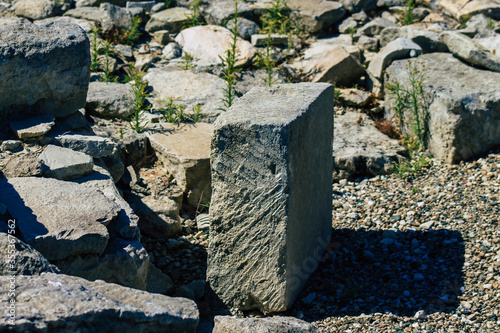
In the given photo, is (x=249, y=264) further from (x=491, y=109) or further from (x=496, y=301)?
(x=491, y=109)

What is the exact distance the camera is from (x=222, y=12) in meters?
8.35

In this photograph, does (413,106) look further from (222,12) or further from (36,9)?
(36,9)

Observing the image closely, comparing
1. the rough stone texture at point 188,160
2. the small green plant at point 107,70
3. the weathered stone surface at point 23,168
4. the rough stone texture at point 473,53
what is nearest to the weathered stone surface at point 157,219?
the rough stone texture at point 188,160

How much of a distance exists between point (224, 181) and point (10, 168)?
5.00 ft

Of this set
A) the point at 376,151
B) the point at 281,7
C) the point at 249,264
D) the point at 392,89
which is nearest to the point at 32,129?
the point at 249,264

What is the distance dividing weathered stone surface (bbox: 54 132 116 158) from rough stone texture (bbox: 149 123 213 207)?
0.72m

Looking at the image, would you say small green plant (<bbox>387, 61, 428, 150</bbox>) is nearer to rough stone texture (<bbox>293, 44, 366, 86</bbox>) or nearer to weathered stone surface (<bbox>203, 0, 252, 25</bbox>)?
rough stone texture (<bbox>293, 44, 366, 86</bbox>)

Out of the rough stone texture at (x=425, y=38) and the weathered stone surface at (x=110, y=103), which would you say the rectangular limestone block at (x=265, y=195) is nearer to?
the weathered stone surface at (x=110, y=103)

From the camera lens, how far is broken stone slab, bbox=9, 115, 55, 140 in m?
4.49

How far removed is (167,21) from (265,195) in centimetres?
537

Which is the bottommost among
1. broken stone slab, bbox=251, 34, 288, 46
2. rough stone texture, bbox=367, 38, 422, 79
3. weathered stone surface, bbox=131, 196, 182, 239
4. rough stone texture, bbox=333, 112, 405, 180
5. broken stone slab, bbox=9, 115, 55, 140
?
weathered stone surface, bbox=131, 196, 182, 239

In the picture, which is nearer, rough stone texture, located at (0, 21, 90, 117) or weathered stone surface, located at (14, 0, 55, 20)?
rough stone texture, located at (0, 21, 90, 117)

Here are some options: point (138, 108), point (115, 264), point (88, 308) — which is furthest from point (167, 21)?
→ point (88, 308)

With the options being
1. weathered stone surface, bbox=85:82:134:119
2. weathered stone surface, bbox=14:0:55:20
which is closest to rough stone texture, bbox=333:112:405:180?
weathered stone surface, bbox=85:82:134:119
